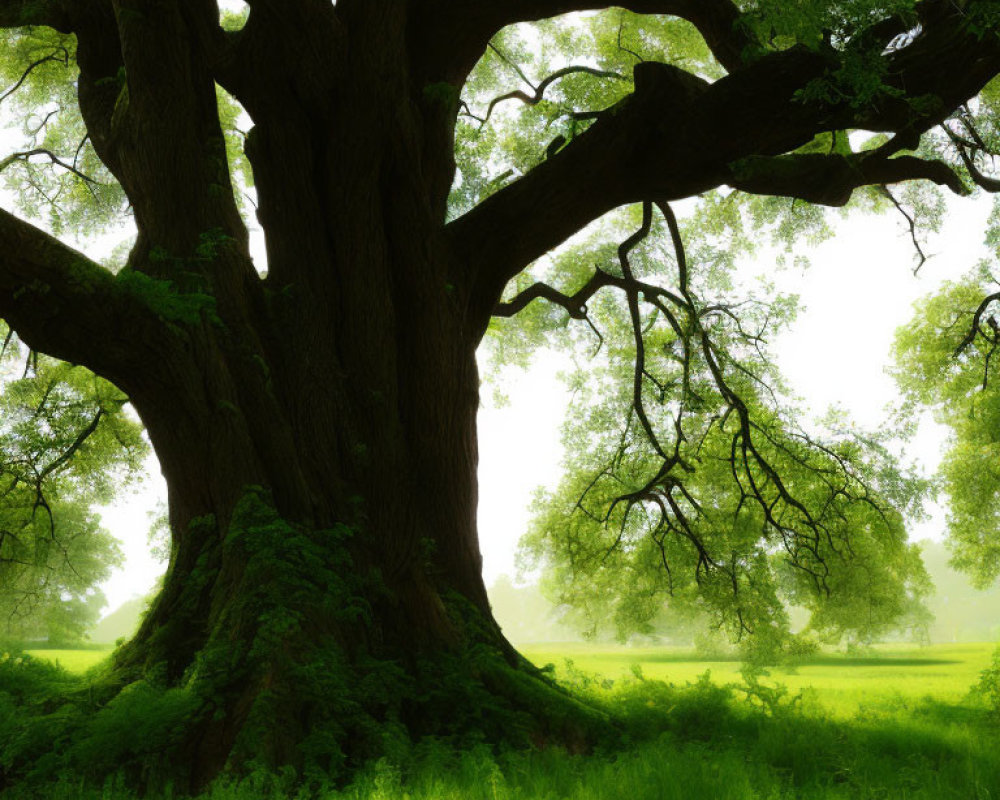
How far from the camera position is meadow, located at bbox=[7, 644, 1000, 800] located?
3.37 metres

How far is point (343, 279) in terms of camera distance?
7.01 m

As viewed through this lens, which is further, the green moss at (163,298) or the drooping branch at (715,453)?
the drooping branch at (715,453)

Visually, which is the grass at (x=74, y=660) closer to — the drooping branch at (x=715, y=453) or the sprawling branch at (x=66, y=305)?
the sprawling branch at (x=66, y=305)

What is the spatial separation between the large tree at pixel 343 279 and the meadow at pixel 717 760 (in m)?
0.56

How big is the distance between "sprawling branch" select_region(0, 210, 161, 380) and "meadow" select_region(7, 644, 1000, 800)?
9.47ft

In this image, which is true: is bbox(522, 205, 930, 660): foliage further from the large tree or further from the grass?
the grass

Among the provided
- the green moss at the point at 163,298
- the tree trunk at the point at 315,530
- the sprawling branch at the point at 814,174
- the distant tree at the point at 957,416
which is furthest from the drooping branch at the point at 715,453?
the distant tree at the point at 957,416

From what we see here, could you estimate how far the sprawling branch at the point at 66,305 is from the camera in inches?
194

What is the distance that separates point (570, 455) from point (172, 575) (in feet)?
33.9

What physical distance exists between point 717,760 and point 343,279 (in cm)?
511

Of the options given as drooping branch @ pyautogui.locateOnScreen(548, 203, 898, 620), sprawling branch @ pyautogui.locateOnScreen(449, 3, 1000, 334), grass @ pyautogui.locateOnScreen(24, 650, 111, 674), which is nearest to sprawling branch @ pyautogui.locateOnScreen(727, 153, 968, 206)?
sprawling branch @ pyautogui.locateOnScreen(449, 3, 1000, 334)

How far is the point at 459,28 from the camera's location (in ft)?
27.5

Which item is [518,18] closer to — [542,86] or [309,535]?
[542,86]

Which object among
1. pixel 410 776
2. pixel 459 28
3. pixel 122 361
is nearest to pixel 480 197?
pixel 459 28
